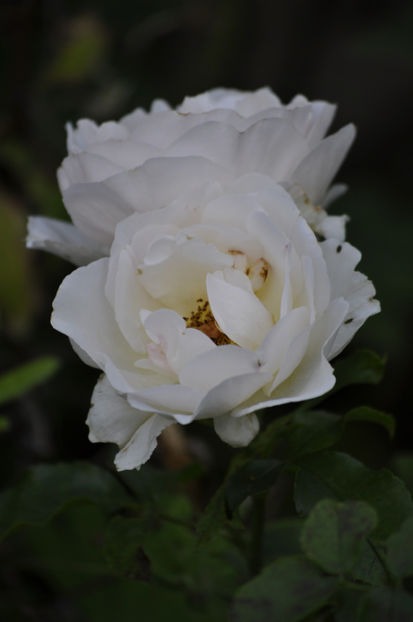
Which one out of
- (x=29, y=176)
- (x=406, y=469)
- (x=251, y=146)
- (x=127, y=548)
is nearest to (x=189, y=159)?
(x=251, y=146)

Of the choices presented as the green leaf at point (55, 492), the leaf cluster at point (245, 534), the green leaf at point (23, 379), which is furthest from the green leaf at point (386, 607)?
the green leaf at point (23, 379)

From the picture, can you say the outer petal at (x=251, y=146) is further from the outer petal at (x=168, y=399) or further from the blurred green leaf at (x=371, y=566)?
the blurred green leaf at (x=371, y=566)

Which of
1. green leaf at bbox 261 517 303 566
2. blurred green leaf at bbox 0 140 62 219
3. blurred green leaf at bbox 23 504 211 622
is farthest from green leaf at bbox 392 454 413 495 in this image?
blurred green leaf at bbox 0 140 62 219

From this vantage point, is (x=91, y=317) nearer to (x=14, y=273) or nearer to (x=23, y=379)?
(x=23, y=379)

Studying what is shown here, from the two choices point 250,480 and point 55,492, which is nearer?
point 250,480

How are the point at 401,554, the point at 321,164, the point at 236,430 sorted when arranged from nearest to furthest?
the point at 401,554 < the point at 236,430 < the point at 321,164

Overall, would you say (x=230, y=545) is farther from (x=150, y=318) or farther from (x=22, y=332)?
(x=22, y=332)

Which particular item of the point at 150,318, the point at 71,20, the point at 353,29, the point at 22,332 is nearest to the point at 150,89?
the point at 71,20

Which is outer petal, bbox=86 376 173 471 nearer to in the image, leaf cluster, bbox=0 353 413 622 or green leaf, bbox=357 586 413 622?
leaf cluster, bbox=0 353 413 622
